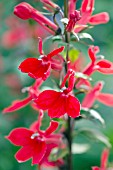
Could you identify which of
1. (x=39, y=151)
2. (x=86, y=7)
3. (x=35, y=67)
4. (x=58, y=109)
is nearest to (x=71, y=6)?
(x=86, y=7)

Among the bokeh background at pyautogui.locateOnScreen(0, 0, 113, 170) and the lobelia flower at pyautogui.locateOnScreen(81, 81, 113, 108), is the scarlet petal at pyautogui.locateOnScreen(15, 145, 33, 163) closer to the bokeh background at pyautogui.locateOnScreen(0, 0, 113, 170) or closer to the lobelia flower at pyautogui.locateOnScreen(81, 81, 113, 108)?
the lobelia flower at pyautogui.locateOnScreen(81, 81, 113, 108)

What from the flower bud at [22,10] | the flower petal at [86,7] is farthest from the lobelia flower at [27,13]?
the flower petal at [86,7]

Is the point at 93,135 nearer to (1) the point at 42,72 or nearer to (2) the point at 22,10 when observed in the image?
(1) the point at 42,72

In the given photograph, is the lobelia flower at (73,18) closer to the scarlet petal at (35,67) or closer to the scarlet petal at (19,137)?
the scarlet petal at (35,67)

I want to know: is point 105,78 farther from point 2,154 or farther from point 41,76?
point 41,76

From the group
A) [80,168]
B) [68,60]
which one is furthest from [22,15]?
[80,168]

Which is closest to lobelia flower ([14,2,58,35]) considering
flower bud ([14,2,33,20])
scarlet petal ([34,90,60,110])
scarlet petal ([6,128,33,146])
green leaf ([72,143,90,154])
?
flower bud ([14,2,33,20])
